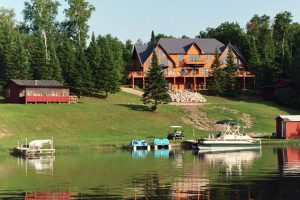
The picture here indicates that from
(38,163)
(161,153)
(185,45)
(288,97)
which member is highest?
(185,45)

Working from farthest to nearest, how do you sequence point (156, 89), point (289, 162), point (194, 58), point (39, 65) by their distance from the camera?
point (194, 58) < point (39, 65) < point (156, 89) < point (289, 162)

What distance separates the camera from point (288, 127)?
85938 millimetres

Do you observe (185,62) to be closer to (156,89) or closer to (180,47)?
(180,47)

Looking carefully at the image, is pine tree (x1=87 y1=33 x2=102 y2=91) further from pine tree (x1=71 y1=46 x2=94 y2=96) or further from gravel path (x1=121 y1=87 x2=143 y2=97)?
gravel path (x1=121 y1=87 x2=143 y2=97)

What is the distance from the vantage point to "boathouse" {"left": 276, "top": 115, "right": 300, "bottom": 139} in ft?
282

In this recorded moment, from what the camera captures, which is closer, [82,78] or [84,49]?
[82,78]

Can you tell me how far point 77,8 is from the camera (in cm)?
14150

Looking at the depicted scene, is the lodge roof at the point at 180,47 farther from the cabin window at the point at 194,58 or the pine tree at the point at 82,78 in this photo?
the pine tree at the point at 82,78

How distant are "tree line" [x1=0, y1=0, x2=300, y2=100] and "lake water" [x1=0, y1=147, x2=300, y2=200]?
159 feet

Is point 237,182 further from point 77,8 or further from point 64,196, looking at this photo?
point 77,8

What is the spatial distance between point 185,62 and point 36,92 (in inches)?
1946

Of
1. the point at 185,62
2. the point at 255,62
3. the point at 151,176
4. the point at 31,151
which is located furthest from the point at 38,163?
the point at 185,62

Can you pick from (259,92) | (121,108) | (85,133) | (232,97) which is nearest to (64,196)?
(85,133)

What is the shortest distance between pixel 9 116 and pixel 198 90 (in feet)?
175
